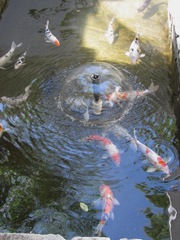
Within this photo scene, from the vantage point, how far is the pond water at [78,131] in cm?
540

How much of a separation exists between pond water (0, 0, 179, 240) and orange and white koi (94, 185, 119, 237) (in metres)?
0.08

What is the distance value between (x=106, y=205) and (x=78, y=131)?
5.36 ft

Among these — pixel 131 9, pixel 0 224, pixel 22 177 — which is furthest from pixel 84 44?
pixel 0 224

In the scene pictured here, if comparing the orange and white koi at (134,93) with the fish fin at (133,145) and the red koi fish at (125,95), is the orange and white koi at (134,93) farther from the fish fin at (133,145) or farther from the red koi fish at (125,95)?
the fish fin at (133,145)

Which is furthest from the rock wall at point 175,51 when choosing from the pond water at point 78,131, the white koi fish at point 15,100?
the white koi fish at point 15,100

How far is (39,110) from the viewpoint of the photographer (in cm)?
699

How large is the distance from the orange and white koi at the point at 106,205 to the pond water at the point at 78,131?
3.0 inches

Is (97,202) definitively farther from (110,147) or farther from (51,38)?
(51,38)

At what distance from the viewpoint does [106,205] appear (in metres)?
5.33

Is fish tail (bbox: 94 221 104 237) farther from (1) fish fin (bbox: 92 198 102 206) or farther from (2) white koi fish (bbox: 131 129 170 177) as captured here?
(2) white koi fish (bbox: 131 129 170 177)

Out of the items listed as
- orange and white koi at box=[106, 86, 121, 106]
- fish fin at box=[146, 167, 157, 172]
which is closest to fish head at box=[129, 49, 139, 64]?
orange and white koi at box=[106, 86, 121, 106]

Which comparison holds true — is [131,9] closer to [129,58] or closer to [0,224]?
[129,58]

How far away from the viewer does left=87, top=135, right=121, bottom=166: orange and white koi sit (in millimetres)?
6051

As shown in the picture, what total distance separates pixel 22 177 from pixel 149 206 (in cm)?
188
